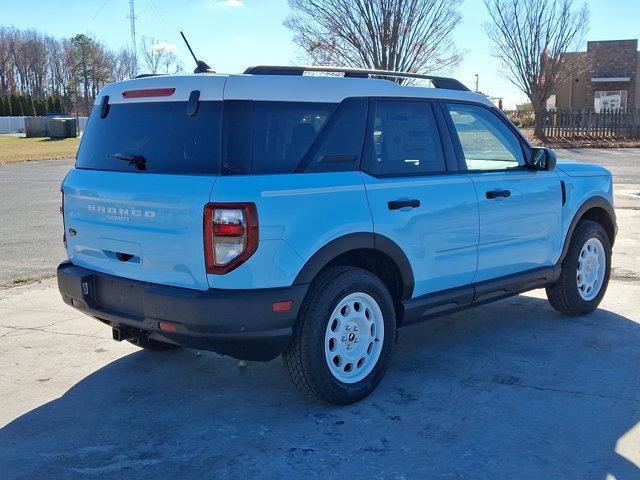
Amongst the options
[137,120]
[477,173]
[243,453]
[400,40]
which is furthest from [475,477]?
[400,40]

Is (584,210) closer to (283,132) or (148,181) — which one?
(283,132)

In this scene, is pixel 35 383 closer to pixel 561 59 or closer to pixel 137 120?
pixel 137 120

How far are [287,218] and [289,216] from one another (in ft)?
0.06

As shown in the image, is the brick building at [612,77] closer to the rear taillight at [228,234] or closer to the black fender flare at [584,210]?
the black fender flare at [584,210]

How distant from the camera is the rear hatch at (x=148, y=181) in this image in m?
3.76

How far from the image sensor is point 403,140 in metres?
4.66

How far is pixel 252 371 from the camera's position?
16.1 feet

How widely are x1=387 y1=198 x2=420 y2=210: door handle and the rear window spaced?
1.15 metres

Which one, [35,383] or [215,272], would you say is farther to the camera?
[35,383]

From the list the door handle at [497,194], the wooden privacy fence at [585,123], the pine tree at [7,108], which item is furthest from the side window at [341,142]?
the pine tree at [7,108]

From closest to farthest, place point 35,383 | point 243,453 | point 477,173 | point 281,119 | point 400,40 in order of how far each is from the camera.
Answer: point 243,453
point 281,119
point 35,383
point 477,173
point 400,40

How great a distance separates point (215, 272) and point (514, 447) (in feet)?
6.00

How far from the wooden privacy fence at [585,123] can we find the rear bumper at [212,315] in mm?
32591

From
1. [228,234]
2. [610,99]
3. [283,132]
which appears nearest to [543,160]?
[283,132]
